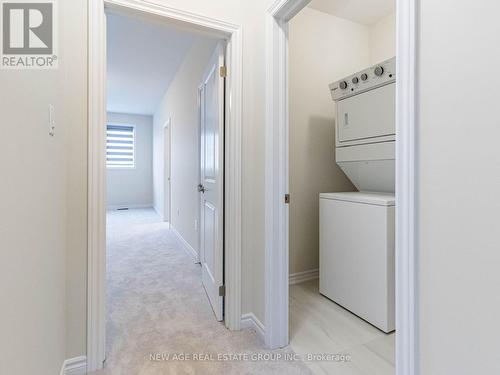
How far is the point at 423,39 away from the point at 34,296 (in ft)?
4.86

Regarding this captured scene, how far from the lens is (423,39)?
30.9 inches

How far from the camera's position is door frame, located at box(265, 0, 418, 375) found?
2.66 ft

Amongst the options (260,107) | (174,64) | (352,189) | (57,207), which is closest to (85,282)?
(57,207)

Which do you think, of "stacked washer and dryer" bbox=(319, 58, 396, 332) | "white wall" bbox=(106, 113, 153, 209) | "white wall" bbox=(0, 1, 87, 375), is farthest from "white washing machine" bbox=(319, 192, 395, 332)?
"white wall" bbox=(106, 113, 153, 209)

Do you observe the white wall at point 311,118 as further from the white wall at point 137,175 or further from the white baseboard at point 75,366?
the white wall at point 137,175

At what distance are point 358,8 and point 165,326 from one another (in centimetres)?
323

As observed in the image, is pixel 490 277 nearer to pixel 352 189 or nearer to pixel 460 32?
pixel 460 32

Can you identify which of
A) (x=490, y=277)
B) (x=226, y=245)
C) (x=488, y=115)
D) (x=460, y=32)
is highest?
(x=460, y=32)

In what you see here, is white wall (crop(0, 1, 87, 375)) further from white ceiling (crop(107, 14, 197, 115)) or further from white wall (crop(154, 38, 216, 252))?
white wall (crop(154, 38, 216, 252))

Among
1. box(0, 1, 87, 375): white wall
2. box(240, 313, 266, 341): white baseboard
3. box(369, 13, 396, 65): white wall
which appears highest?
box(369, 13, 396, 65): white wall

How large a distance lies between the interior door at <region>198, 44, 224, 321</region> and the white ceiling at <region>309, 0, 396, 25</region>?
51.8 inches

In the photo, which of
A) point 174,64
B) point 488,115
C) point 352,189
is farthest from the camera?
point 174,64

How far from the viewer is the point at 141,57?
3889 mm

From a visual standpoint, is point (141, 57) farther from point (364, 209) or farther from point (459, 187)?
point (459, 187)
